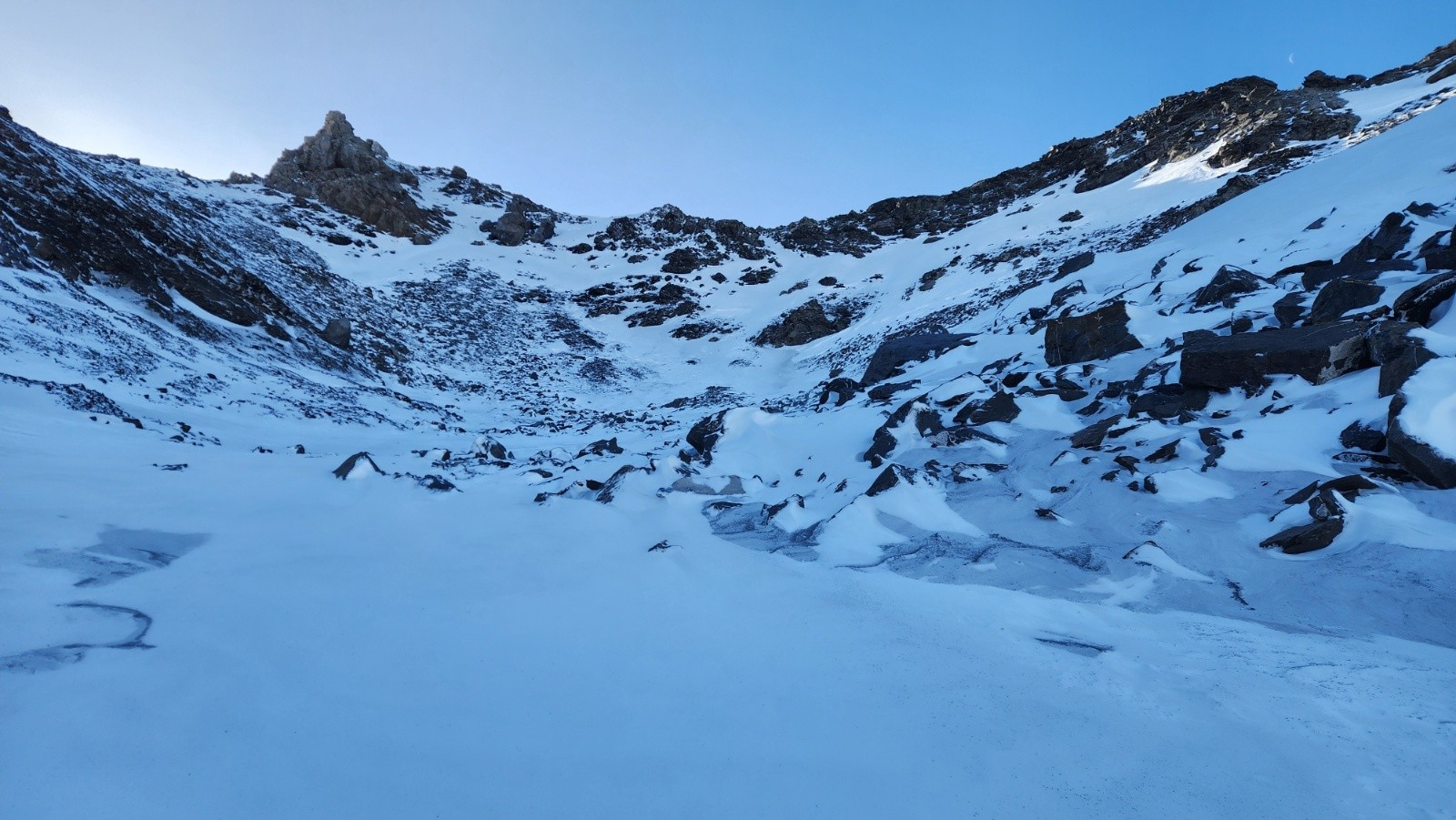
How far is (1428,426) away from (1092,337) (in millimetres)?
5286

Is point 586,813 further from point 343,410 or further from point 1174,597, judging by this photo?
point 343,410

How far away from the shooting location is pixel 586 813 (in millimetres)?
2059

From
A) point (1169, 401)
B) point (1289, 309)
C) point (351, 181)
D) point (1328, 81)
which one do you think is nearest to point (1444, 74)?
point (1328, 81)

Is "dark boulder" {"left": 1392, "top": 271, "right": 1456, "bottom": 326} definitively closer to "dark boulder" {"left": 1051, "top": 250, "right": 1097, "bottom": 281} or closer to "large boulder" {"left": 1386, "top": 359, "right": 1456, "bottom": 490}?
"large boulder" {"left": 1386, "top": 359, "right": 1456, "bottom": 490}

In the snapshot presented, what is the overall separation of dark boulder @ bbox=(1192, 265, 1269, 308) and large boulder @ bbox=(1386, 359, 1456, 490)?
15.8 ft

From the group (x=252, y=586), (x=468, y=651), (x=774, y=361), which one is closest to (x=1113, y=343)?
(x=468, y=651)

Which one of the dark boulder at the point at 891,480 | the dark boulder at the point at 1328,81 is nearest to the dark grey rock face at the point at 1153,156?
the dark boulder at the point at 1328,81

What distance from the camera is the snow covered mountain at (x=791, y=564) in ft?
7.25

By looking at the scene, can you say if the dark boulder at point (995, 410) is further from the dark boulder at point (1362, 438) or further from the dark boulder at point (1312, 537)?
the dark boulder at point (1312, 537)

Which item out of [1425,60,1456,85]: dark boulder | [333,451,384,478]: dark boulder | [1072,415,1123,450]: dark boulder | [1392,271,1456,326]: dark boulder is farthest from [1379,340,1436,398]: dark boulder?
[1425,60,1456,85]: dark boulder

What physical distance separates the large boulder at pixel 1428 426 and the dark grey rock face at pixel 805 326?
24.1 m

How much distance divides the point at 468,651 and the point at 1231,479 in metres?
6.42

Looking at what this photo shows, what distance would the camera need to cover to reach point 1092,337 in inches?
376

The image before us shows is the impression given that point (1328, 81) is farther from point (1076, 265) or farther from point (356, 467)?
point (356, 467)
